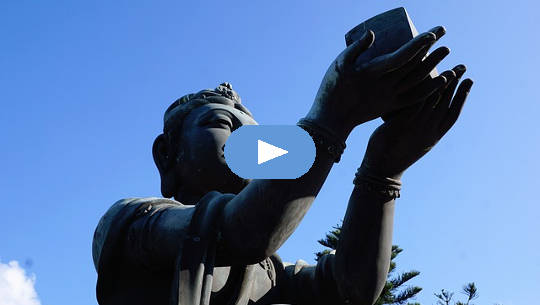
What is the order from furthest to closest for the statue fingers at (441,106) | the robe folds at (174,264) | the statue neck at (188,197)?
the statue neck at (188,197) → the statue fingers at (441,106) → the robe folds at (174,264)

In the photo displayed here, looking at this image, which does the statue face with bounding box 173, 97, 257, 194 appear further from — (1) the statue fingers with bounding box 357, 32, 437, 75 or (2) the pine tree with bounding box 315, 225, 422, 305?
(2) the pine tree with bounding box 315, 225, 422, 305

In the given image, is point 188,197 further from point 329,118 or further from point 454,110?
point 454,110

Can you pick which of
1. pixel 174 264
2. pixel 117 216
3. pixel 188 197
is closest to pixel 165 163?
pixel 188 197

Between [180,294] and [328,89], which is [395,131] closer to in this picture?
[328,89]

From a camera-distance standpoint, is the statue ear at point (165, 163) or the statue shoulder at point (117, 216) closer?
the statue shoulder at point (117, 216)

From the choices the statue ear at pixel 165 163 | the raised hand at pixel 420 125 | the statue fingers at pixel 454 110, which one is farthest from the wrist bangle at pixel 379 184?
the statue ear at pixel 165 163

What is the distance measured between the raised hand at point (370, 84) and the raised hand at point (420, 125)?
159 mm

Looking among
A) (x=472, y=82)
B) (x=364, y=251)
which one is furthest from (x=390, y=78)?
(x=364, y=251)

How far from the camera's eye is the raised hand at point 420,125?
10.6 ft

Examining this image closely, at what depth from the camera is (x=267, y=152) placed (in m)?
2.93

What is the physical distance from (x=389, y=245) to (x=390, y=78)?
1194mm

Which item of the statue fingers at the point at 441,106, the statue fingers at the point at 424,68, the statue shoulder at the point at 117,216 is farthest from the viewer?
the statue shoulder at the point at 117,216

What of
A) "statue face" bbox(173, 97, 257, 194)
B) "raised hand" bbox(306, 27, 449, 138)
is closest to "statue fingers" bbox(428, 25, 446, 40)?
"raised hand" bbox(306, 27, 449, 138)

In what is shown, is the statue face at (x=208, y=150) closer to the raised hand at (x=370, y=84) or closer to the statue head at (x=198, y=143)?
the statue head at (x=198, y=143)
